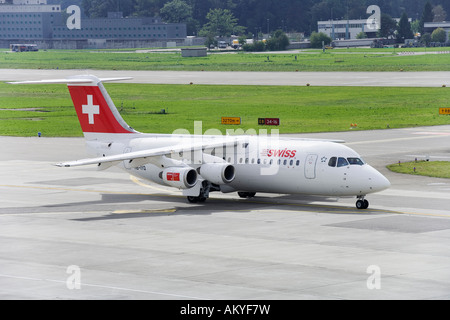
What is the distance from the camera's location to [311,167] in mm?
46906

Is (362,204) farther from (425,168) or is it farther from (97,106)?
(97,106)

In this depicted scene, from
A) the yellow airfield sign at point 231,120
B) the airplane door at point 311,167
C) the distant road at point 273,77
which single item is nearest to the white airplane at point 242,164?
the airplane door at point 311,167

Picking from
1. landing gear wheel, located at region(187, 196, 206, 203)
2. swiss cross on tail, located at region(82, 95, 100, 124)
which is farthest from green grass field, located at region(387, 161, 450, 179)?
swiss cross on tail, located at region(82, 95, 100, 124)

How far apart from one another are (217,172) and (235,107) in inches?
2364

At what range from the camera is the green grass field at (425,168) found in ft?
197

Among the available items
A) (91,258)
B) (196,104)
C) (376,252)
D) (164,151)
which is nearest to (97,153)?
(164,151)

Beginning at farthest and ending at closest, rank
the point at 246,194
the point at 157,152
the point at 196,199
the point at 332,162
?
the point at 246,194, the point at 196,199, the point at 157,152, the point at 332,162

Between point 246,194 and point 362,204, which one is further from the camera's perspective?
point 246,194

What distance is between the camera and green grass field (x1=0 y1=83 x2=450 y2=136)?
9100 cm

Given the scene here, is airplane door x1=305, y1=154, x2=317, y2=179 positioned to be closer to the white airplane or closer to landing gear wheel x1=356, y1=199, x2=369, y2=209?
the white airplane

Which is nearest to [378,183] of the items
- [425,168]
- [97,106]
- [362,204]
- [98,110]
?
[362,204]

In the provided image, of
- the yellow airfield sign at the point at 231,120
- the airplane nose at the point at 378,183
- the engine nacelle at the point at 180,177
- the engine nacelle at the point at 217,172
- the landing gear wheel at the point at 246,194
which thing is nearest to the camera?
the airplane nose at the point at 378,183

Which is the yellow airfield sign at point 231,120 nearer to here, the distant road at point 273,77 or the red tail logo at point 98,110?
the red tail logo at point 98,110
